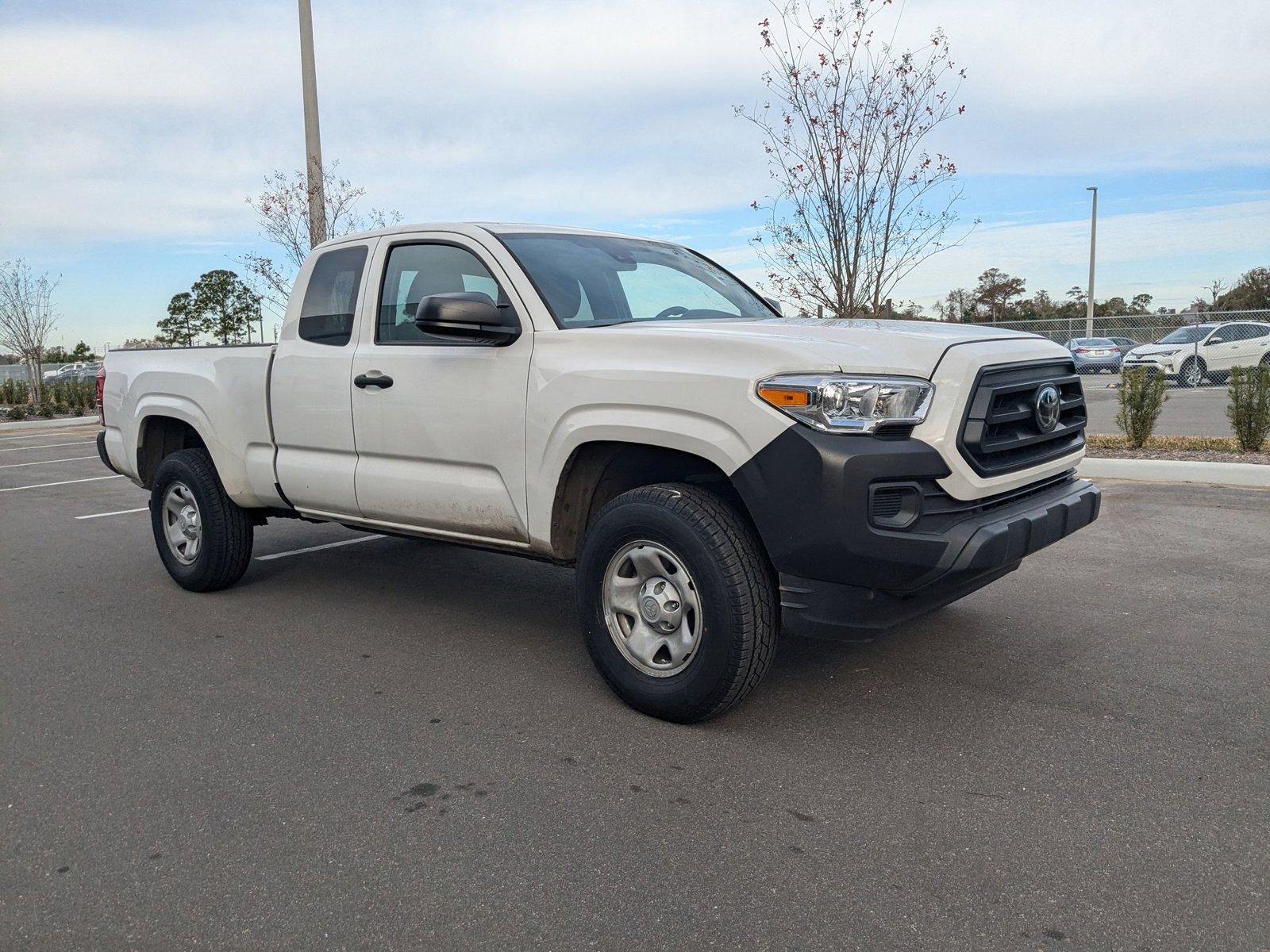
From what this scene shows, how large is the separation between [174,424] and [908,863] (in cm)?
536

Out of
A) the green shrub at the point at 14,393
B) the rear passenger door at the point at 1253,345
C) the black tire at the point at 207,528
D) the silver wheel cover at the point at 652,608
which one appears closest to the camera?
the silver wheel cover at the point at 652,608

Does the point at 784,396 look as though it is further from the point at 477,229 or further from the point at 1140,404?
the point at 1140,404

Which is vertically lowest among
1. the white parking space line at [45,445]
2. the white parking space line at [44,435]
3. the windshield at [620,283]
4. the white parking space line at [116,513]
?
the white parking space line at [44,435]

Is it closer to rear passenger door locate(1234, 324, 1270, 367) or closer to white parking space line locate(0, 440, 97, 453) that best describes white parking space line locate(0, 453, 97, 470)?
white parking space line locate(0, 440, 97, 453)

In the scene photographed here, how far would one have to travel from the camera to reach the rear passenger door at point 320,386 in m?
5.01

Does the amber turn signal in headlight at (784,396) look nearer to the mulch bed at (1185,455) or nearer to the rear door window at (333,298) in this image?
the rear door window at (333,298)

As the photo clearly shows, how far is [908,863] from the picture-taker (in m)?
2.78

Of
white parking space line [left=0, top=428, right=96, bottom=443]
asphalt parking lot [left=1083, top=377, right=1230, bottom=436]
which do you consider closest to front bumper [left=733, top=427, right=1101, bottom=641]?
asphalt parking lot [left=1083, top=377, right=1230, bottom=436]

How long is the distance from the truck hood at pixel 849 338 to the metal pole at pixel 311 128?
975cm

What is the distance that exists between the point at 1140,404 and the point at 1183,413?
22.6 feet

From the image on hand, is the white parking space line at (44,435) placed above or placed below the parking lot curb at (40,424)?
below

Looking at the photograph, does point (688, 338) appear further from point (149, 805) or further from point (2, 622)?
point (2, 622)

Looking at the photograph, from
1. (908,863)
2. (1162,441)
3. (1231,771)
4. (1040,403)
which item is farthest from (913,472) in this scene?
(1162,441)

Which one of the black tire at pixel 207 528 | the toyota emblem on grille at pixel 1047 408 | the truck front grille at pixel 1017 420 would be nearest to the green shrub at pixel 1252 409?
the truck front grille at pixel 1017 420
